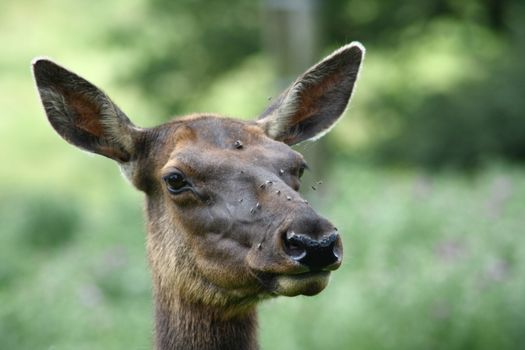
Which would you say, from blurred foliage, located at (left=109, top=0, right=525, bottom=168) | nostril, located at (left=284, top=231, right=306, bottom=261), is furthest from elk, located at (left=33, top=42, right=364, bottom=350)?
blurred foliage, located at (left=109, top=0, right=525, bottom=168)

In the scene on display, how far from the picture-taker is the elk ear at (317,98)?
22.9 ft

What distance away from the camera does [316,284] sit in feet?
17.8

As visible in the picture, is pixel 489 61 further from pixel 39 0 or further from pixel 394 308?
pixel 39 0

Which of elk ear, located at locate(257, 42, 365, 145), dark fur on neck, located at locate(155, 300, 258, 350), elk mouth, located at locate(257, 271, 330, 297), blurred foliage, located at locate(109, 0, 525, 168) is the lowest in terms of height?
blurred foliage, located at locate(109, 0, 525, 168)

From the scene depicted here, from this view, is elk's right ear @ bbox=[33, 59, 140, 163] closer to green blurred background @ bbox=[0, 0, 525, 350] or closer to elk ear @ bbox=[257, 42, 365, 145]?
elk ear @ bbox=[257, 42, 365, 145]

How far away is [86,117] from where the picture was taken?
675 cm

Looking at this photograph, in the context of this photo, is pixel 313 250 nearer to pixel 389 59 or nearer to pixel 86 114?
pixel 86 114

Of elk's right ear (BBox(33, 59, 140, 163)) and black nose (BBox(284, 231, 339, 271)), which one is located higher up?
elk's right ear (BBox(33, 59, 140, 163))

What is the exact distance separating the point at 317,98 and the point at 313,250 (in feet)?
6.80

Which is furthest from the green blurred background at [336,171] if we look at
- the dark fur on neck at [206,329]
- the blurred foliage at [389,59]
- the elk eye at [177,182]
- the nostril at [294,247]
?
the nostril at [294,247]

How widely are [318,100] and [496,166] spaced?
9.69 m

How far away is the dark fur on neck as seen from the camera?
6.24 metres

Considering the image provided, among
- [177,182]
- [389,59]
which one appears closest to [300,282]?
[177,182]

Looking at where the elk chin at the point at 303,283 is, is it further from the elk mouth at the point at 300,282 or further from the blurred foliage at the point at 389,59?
the blurred foliage at the point at 389,59
